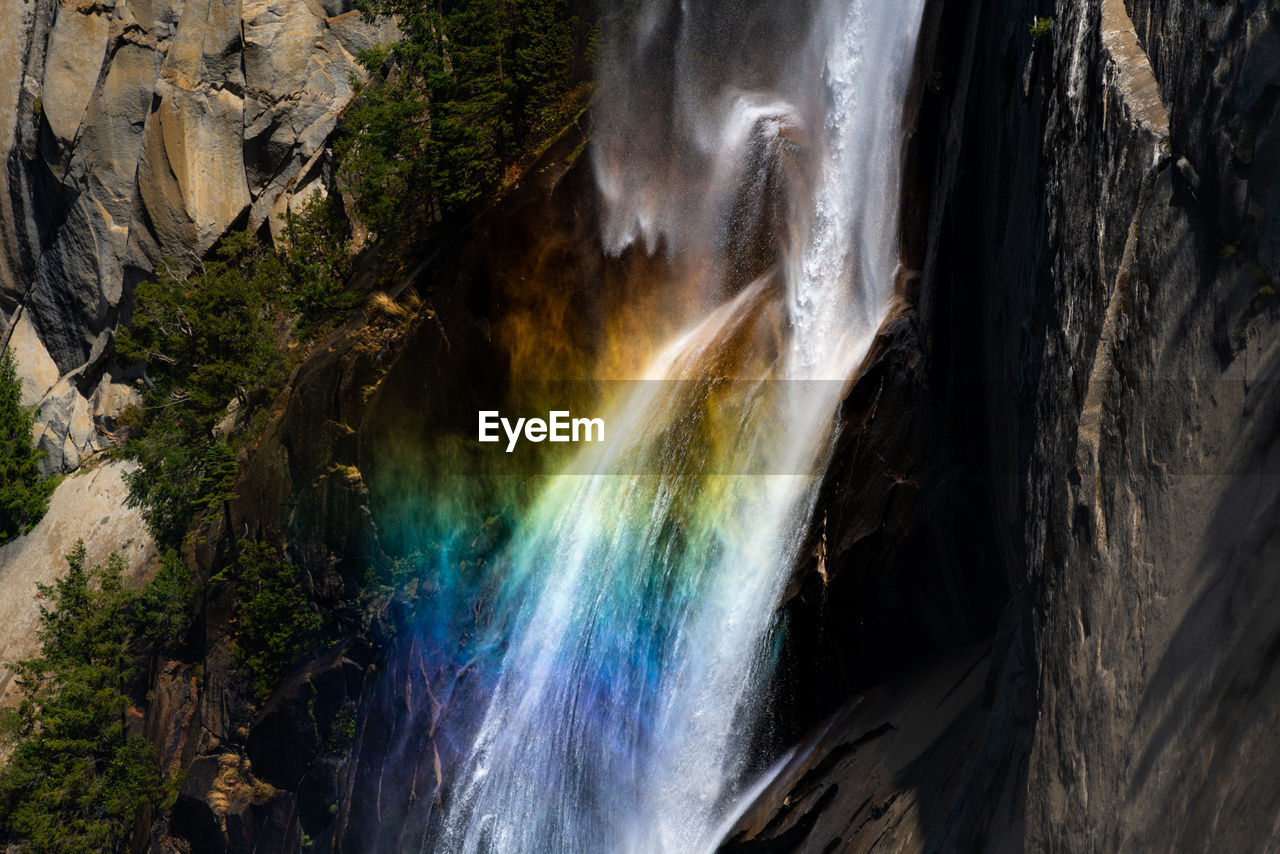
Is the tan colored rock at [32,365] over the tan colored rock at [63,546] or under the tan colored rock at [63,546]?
over

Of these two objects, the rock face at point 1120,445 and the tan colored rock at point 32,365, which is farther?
the tan colored rock at point 32,365

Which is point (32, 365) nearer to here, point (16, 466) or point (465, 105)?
point (16, 466)

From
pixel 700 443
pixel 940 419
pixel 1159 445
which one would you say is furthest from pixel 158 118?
pixel 1159 445

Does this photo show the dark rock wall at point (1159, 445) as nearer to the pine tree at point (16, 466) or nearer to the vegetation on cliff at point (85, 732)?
the vegetation on cliff at point (85, 732)

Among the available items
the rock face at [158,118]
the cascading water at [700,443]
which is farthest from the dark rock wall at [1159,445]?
the rock face at [158,118]

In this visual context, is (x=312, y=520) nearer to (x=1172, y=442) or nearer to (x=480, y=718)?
(x=480, y=718)

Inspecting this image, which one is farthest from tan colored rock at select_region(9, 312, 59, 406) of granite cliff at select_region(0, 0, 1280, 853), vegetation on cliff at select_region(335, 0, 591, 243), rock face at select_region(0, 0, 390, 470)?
vegetation on cliff at select_region(335, 0, 591, 243)
